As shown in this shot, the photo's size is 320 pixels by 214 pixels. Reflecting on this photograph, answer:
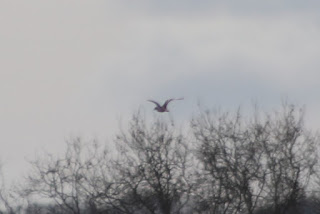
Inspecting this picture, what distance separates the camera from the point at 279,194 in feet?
140

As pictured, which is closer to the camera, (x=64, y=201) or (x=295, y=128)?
(x=295, y=128)

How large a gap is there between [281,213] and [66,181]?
45.6 feet

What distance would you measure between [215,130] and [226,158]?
178cm

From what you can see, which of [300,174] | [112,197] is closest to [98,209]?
[112,197]

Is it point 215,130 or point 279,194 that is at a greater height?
point 215,130

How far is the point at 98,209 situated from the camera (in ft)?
148

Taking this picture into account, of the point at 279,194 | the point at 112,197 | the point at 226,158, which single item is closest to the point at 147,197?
the point at 112,197

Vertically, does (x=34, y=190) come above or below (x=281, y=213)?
above

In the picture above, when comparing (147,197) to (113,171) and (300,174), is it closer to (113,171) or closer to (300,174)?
(113,171)

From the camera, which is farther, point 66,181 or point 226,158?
point 66,181

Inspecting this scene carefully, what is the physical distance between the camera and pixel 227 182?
41.9 m

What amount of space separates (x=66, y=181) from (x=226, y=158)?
444 inches

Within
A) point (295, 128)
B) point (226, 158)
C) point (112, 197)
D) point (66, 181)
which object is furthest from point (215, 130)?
point (66, 181)

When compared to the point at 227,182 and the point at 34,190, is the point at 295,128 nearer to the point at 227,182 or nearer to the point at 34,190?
the point at 227,182
